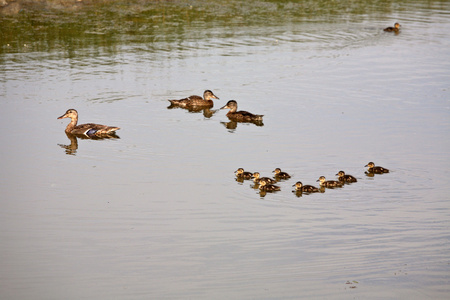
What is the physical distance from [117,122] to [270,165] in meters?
5.03

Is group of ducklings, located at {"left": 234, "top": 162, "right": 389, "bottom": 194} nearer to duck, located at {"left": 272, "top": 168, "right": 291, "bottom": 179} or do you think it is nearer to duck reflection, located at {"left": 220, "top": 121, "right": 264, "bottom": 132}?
duck, located at {"left": 272, "top": 168, "right": 291, "bottom": 179}

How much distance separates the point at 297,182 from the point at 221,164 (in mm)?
2018

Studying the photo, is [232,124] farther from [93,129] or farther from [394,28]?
[394,28]

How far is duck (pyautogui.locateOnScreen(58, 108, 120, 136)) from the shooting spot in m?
16.9

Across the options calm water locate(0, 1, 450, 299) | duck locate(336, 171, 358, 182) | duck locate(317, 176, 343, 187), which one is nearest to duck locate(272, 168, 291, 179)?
calm water locate(0, 1, 450, 299)

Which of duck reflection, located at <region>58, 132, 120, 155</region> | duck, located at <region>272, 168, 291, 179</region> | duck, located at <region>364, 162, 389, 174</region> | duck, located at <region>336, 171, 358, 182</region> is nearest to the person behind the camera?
duck, located at <region>336, 171, 358, 182</region>

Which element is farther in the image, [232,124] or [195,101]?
[195,101]

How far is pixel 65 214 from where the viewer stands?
1182cm

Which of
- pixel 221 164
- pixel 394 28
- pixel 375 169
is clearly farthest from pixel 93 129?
pixel 394 28

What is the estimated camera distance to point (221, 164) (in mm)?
14453

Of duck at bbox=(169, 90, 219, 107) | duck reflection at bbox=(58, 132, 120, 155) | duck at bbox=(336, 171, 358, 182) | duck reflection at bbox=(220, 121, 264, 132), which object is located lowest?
duck reflection at bbox=(58, 132, 120, 155)

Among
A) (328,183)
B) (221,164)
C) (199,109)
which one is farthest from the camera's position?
(199,109)

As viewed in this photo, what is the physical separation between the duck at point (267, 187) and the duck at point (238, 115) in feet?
16.7

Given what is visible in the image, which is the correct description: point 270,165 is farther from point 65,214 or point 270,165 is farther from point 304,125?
point 65,214
